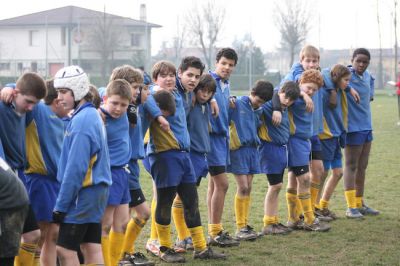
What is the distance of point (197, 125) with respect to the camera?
23.5 feet

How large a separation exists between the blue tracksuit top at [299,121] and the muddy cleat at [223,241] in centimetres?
155

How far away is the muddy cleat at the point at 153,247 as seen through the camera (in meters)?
7.03

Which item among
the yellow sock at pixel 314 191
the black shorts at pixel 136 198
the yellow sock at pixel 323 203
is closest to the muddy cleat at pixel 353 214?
the yellow sock at pixel 323 203

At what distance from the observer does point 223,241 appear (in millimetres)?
7496

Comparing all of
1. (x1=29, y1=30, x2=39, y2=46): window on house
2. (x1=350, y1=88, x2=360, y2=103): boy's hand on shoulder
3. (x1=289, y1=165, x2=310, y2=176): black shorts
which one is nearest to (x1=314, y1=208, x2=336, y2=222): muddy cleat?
(x1=289, y1=165, x2=310, y2=176): black shorts

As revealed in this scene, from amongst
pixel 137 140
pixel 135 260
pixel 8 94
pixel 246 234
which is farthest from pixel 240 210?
pixel 8 94

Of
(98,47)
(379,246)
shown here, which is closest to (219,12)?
(98,47)

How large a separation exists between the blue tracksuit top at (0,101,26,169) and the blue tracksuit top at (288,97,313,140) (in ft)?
12.5

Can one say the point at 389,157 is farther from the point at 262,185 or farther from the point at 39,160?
the point at 39,160

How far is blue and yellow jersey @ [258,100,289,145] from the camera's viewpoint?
813 cm

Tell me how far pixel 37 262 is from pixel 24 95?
1.38m

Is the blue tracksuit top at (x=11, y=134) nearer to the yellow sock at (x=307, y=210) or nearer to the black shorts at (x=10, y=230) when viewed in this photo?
the black shorts at (x=10, y=230)

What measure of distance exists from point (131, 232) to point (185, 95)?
142 cm

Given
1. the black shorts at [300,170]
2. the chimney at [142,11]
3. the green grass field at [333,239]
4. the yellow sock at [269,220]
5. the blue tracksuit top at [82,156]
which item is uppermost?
the chimney at [142,11]
